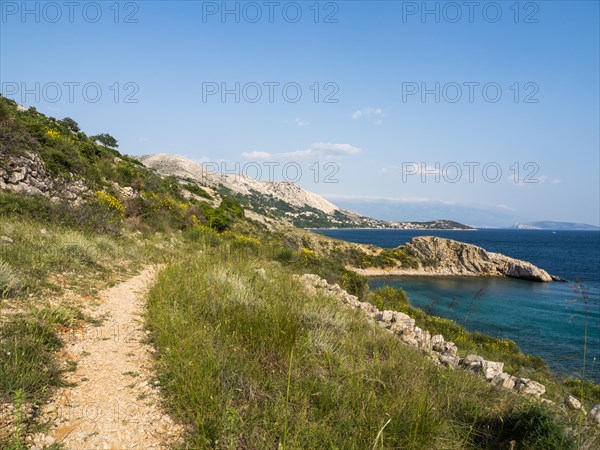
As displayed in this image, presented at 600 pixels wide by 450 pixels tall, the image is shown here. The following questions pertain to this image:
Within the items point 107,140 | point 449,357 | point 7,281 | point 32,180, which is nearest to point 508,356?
point 449,357

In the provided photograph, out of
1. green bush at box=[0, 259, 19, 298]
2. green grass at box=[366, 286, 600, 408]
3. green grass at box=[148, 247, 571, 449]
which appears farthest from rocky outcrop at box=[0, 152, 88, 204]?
green grass at box=[366, 286, 600, 408]

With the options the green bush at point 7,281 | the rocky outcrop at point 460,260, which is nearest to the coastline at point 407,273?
the rocky outcrop at point 460,260

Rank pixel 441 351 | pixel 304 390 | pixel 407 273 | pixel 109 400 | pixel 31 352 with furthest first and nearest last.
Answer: pixel 407 273 → pixel 441 351 → pixel 31 352 → pixel 304 390 → pixel 109 400

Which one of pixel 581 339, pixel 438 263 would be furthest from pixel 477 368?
pixel 438 263

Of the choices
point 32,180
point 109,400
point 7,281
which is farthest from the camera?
point 32,180

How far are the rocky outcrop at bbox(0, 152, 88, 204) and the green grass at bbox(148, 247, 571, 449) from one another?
12.6 m

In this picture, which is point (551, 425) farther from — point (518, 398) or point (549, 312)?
point (549, 312)

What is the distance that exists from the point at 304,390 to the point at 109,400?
2092 mm

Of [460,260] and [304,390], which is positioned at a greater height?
[304,390]

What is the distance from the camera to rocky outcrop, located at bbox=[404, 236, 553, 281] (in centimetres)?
5877

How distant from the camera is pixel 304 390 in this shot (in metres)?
3.62

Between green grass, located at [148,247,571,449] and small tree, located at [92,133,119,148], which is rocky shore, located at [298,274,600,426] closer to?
green grass, located at [148,247,571,449]

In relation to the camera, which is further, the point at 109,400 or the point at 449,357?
the point at 449,357

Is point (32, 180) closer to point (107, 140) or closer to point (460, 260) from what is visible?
point (107, 140)
